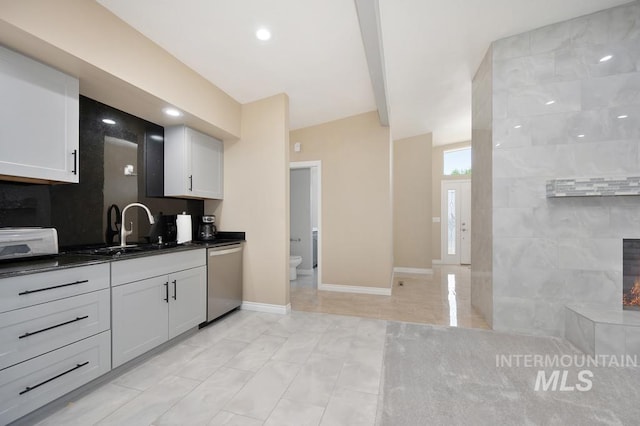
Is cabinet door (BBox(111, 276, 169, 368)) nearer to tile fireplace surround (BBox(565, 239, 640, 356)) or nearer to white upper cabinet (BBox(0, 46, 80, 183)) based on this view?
white upper cabinet (BBox(0, 46, 80, 183))

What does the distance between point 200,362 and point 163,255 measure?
922 millimetres

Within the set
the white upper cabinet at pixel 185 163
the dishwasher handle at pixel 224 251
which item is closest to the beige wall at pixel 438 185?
the dishwasher handle at pixel 224 251

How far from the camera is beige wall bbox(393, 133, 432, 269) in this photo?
5598mm

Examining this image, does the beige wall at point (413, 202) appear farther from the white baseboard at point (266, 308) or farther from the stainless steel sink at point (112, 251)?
the stainless steel sink at point (112, 251)

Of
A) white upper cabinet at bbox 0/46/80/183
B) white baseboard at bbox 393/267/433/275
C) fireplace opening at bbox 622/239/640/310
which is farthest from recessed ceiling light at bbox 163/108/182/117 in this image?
white baseboard at bbox 393/267/433/275

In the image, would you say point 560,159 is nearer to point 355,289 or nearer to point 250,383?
point 355,289

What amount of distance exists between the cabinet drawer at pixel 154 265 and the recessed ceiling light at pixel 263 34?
203 centimetres

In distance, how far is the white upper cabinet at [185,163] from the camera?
2887mm

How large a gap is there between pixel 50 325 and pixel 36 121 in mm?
1257

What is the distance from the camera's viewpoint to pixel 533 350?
90.7 inches

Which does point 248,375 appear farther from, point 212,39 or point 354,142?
point 354,142

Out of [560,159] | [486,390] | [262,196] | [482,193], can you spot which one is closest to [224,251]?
[262,196]

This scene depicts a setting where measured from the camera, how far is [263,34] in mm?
2268

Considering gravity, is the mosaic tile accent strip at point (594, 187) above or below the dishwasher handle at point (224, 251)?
above
